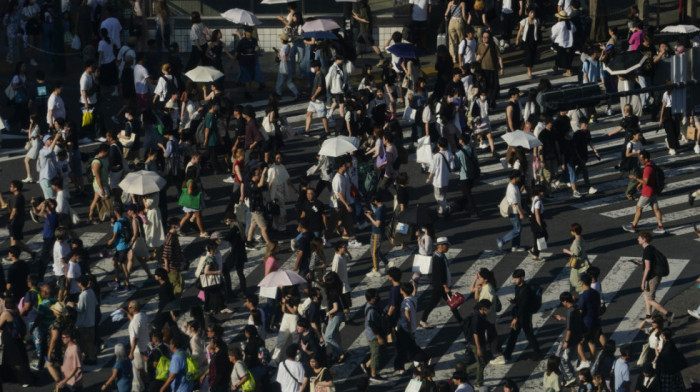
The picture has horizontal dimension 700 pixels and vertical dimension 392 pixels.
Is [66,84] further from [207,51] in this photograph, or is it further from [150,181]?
[150,181]

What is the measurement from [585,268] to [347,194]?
5268 millimetres

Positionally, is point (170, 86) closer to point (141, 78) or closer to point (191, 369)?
point (141, 78)

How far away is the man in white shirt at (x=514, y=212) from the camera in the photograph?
1225 inches

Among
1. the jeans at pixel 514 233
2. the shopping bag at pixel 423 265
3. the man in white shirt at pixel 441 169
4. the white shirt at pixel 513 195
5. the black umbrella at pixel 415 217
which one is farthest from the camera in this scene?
the man in white shirt at pixel 441 169

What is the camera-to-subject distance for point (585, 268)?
28797 mm

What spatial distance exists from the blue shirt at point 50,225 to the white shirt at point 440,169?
7148 millimetres

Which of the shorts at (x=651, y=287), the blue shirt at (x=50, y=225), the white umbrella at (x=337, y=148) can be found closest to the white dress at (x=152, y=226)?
the blue shirt at (x=50, y=225)

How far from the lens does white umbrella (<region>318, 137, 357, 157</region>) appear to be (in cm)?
3228

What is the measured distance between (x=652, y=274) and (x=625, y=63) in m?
11.3

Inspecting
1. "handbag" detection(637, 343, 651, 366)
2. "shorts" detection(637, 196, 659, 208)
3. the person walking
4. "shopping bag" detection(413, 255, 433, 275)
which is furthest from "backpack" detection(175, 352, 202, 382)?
"shorts" detection(637, 196, 659, 208)

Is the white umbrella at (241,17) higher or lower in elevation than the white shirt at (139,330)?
higher

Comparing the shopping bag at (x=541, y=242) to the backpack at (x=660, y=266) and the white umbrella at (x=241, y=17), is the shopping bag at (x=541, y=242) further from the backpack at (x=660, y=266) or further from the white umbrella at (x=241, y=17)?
the white umbrella at (x=241, y=17)

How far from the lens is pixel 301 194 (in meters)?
31.4

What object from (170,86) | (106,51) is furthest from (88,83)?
(106,51)
